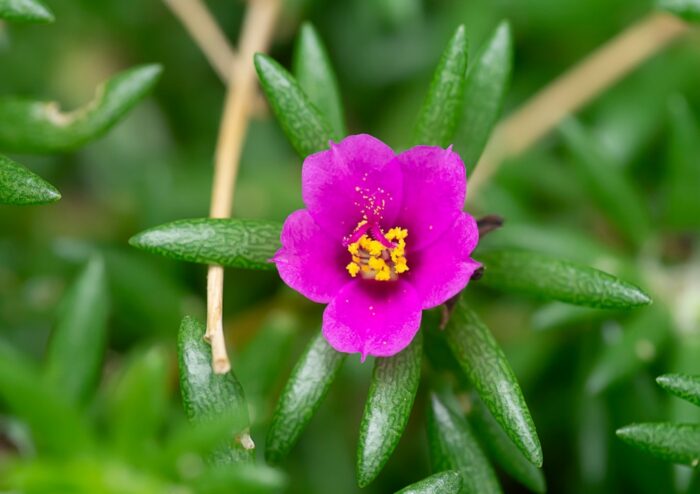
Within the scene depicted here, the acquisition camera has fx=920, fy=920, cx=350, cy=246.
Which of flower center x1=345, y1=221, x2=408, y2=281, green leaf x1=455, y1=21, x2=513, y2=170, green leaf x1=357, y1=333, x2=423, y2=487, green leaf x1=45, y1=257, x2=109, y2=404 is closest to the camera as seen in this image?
green leaf x1=357, y1=333, x2=423, y2=487

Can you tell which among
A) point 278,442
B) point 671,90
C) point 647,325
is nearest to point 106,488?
point 278,442

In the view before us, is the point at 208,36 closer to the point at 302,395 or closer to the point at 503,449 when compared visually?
the point at 302,395

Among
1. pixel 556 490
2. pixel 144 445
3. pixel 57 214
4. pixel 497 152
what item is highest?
pixel 57 214

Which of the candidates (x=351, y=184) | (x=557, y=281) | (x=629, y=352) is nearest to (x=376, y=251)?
(x=351, y=184)

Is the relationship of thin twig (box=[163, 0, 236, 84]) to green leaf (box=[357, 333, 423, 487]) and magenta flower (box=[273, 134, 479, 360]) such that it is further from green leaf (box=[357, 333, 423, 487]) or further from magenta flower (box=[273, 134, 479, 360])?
green leaf (box=[357, 333, 423, 487])

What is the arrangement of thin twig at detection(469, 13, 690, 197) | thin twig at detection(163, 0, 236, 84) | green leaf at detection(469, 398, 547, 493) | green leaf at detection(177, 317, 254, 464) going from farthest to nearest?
thin twig at detection(469, 13, 690, 197) → thin twig at detection(163, 0, 236, 84) → green leaf at detection(469, 398, 547, 493) → green leaf at detection(177, 317, 254, 464)

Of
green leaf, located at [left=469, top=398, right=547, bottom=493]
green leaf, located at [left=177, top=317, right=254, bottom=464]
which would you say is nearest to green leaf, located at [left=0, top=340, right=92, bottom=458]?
green leaf, located at [left=177, top=317, right=254, bottom=464]

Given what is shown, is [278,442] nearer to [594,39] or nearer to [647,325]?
[647,325]
